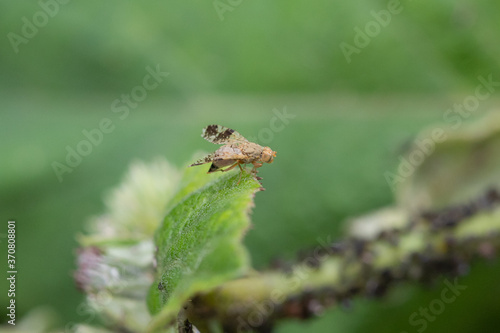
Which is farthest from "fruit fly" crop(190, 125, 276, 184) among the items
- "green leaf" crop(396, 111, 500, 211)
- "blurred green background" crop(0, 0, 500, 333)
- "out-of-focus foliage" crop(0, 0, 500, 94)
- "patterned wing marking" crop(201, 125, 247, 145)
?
"out-of-focus foliage" crop(0, 0, 500, 94)

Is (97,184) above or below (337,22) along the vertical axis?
below

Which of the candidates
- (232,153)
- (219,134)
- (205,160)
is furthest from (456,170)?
(205,160)

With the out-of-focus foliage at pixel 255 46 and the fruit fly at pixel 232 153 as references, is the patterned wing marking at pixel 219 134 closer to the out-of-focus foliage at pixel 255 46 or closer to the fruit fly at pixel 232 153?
the fruit fly at pixel 232 153

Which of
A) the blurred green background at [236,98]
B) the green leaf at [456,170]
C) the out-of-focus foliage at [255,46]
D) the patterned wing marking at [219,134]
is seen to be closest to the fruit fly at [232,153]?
the patterned wing marking at [219,134]

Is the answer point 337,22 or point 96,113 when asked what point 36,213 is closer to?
point 96,113


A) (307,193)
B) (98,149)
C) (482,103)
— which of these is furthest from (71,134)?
(482,103)

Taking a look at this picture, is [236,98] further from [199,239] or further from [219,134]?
[199,239]
